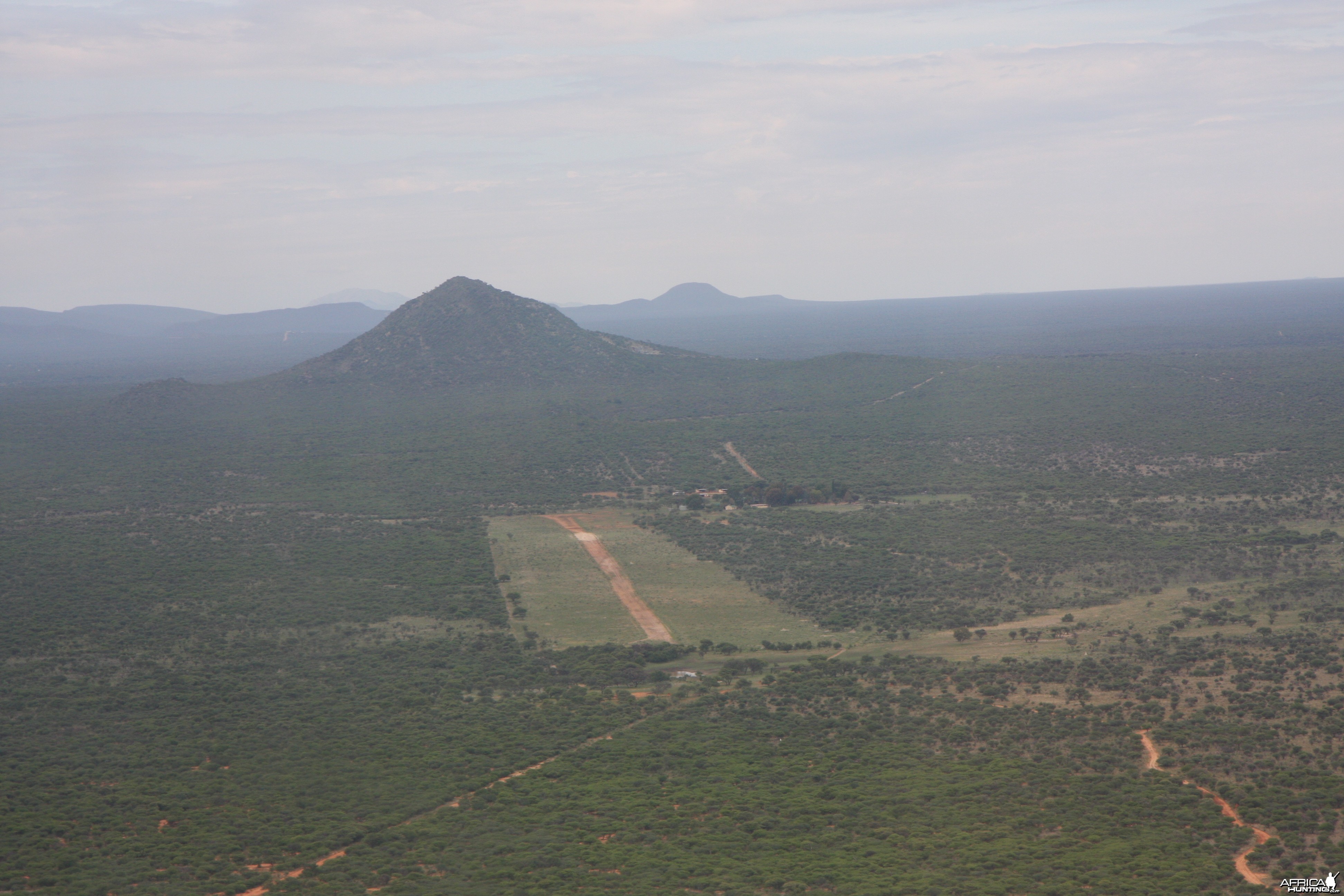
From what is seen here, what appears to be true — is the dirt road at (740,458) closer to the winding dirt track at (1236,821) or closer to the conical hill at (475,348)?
the conical hill at (475,348)

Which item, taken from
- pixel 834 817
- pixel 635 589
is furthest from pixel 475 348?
pixel 834 817

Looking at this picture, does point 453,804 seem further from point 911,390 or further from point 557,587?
point 911,390

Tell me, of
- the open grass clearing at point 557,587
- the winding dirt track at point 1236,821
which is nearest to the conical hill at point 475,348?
the open grass clearing at point 557,587

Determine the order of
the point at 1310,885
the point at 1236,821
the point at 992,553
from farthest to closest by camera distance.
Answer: the point at 992,553
the point at 1236,821
the point at 1310,885

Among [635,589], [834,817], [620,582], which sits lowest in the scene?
[834,817]

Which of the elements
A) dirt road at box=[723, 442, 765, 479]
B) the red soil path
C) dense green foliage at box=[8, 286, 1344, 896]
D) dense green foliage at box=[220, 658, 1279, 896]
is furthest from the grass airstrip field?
dirt road at box=[723, 442, 765, 479]

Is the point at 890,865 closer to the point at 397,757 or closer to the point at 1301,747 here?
the point at 1301,747

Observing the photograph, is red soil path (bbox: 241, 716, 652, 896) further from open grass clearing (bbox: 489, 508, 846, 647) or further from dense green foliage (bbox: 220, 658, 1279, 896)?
open grass clearing (bbox: 489, 508, 846, 647)
